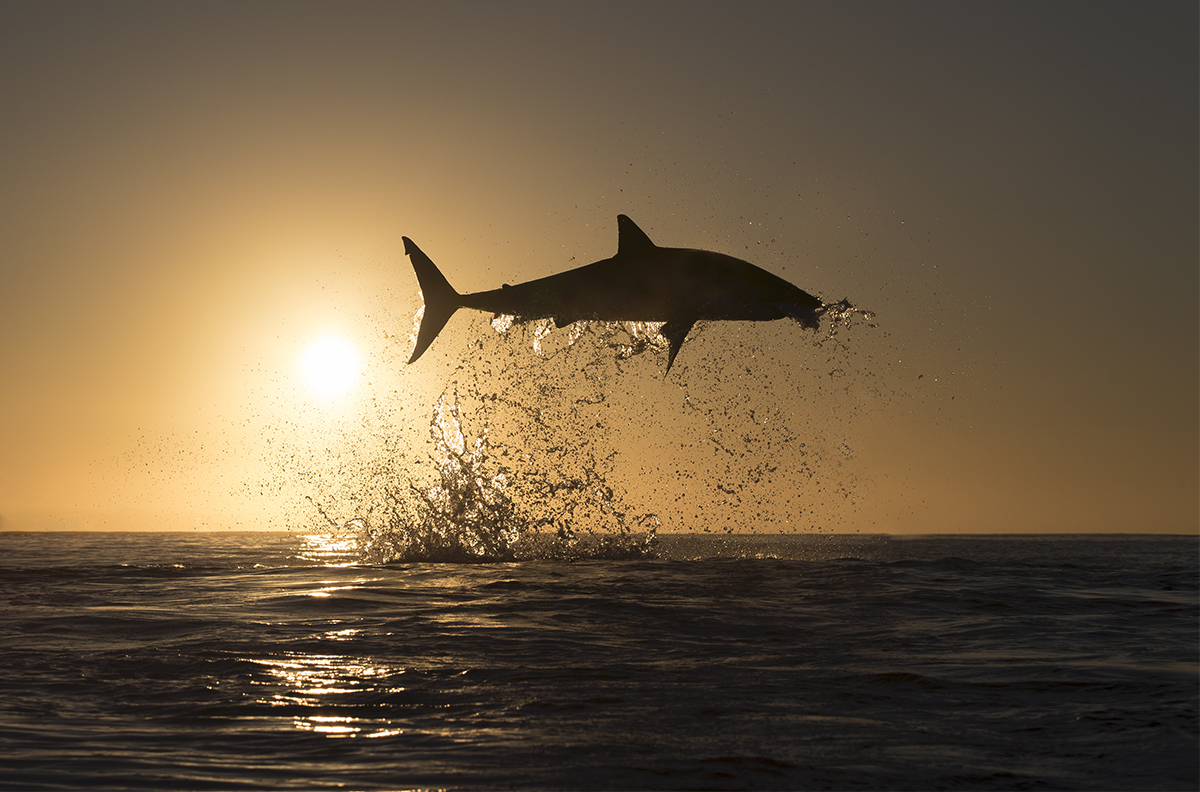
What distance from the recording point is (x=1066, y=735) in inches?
249

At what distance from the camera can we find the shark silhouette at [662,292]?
14023 millimetres

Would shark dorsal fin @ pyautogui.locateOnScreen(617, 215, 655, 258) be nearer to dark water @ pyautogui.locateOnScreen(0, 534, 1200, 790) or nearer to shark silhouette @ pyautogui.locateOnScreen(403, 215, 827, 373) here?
shark silhouette @ pyautogui.locateOnScreen(403, 215, 827, 373)

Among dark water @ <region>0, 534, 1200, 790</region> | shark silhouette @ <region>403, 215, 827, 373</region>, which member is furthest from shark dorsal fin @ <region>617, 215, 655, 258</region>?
dark water @ <region>0, 534, 1200, 790</region>

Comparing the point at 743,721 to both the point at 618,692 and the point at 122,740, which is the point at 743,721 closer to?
the point at 618,692

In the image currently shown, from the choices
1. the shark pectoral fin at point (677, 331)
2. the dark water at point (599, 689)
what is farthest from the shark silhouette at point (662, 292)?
the dark water at point (599, 689)

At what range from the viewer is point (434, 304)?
1686cm

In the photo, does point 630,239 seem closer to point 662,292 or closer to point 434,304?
point 662,292

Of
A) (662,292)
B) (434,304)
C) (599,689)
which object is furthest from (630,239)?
(599,689)

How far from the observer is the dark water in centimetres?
545

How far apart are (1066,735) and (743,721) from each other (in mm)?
2314

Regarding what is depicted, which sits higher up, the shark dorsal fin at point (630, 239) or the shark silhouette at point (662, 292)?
the shark dorsal fin at point (630, 239)

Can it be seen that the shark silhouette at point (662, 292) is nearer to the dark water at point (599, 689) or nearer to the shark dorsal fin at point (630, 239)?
the shark dorsal fin at point (630, 239)

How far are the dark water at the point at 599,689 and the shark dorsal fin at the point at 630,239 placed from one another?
5.64m

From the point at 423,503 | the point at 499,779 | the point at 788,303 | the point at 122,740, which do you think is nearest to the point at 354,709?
the point at 122,740
